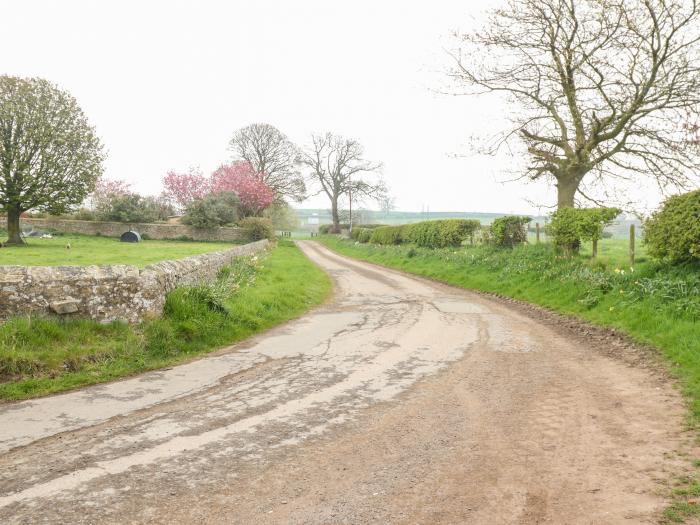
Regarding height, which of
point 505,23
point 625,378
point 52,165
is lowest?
point 625,378

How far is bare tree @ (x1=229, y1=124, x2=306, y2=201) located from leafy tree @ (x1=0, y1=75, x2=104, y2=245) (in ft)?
85.7

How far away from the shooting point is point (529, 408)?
5293 millimetres

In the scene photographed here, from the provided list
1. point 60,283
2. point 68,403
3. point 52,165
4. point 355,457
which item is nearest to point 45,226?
point 52,165

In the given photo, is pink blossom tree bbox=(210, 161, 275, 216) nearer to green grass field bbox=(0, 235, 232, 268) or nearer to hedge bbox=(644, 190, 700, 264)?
green grass field bbox=(0, 235, 232, 268)

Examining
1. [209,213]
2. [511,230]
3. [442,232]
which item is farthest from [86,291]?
[209,213]

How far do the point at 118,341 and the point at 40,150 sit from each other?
2624cm

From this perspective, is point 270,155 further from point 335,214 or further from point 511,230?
point 511,230

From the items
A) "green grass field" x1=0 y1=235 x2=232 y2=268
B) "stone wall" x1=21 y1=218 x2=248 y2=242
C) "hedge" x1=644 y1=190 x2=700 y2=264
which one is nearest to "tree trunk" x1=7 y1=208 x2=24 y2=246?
"green grass field" x1=0 y1=235 x2=232 y2=268

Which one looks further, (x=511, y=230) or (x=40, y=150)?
(x=40, y=150)

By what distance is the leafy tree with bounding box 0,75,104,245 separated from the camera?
1027 inches

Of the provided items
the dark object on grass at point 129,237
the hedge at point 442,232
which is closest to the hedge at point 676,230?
the hedge at point 442,232

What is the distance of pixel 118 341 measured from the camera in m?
7.25

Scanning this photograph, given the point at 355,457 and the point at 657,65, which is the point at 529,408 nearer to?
the point at 355,457

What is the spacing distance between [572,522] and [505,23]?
58.5 ft
